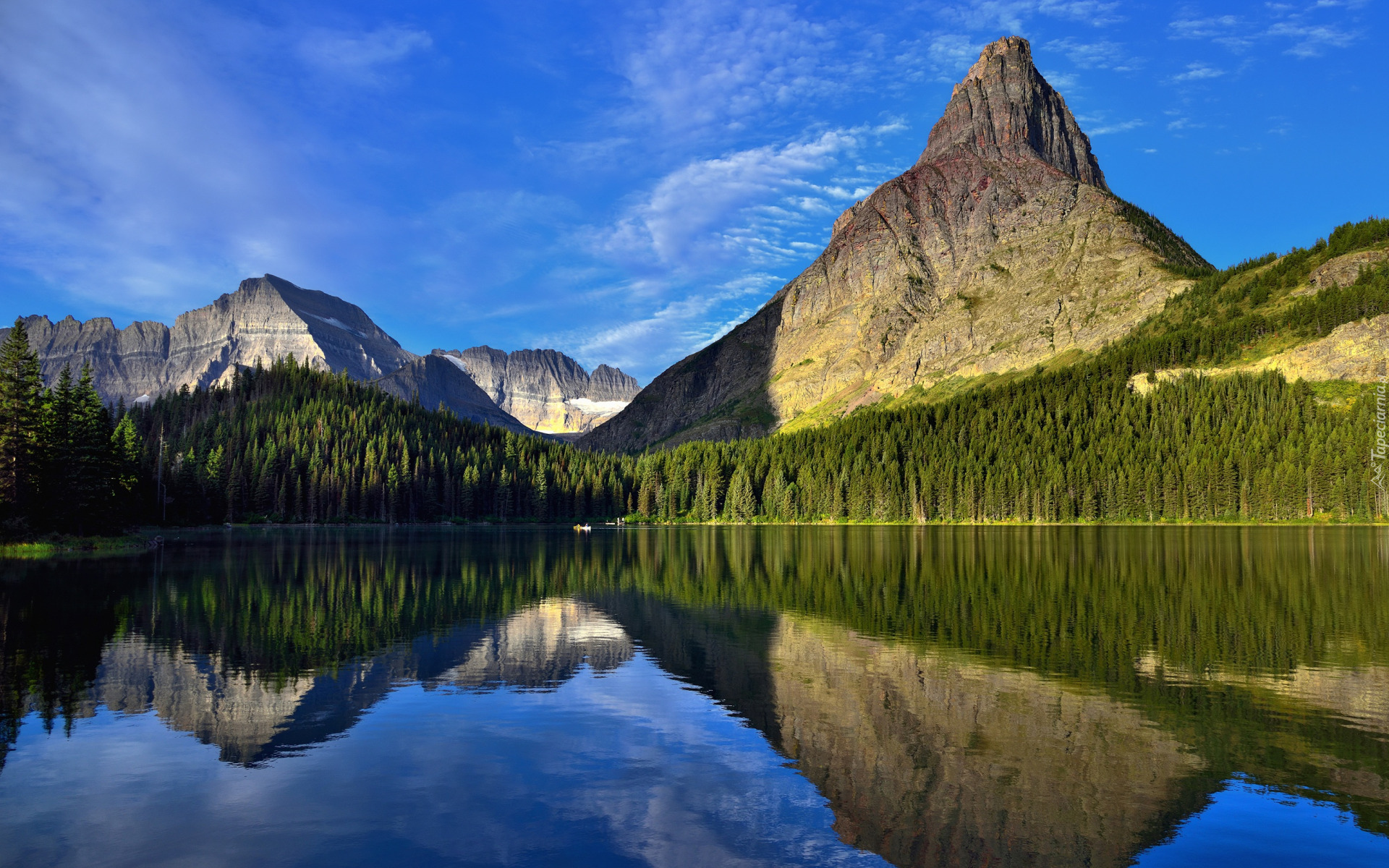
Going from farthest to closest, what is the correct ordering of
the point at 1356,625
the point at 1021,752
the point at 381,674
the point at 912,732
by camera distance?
the point at 1356,625 → the point at 381,674 → the point at 912,732 → the point at 1021,752

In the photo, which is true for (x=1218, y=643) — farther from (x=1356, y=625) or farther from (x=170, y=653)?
(x=170, y=653)

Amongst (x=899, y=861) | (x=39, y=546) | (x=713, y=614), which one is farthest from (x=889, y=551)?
(x=39, y=546)

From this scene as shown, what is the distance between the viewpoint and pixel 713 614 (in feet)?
134

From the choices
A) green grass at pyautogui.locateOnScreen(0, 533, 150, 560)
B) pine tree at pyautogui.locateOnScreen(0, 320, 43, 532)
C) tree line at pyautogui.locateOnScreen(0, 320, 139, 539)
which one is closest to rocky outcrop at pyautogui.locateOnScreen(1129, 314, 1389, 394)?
green grass at pyautogui.locateOnScreen(0, 533, 150, 560)

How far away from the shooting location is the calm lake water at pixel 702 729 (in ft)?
44.3

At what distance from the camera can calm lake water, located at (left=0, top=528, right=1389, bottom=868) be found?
13516mm

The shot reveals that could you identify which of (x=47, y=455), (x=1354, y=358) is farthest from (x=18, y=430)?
(x=1354, y=358)

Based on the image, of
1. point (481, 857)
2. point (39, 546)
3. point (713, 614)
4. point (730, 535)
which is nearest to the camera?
point (481, 857)

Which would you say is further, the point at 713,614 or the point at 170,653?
the point at 713,614

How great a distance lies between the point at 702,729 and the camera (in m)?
20.5

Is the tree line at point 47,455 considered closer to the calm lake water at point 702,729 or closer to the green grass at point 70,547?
the green grass at point 70,547

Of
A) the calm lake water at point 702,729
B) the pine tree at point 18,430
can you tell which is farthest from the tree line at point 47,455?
the calm lake water at point 702,729

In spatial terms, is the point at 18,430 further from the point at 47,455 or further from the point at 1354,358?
the point at 1354,358

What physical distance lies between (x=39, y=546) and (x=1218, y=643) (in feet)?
330
